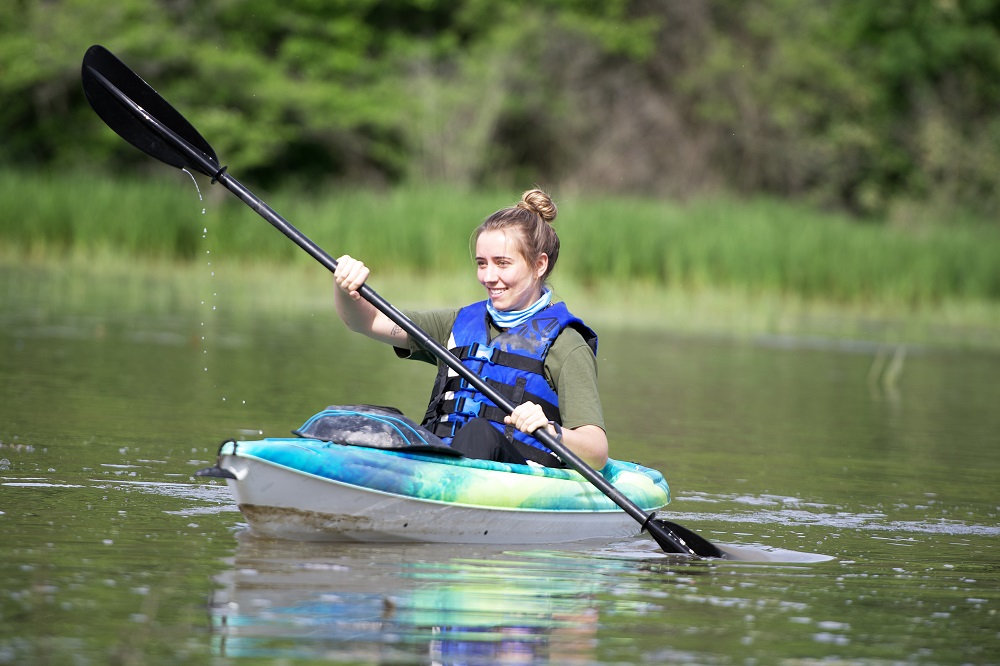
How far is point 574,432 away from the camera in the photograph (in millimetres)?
5055

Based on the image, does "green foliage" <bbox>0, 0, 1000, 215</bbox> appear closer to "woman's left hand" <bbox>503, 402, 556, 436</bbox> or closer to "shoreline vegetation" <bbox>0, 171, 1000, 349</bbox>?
"shoreline vegetation" <bbox>0, 171, 1000, 349</bbox>

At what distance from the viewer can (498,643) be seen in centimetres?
358

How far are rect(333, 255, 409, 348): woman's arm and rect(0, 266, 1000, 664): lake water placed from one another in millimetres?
791

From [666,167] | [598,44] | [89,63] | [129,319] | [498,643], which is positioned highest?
[598,44]

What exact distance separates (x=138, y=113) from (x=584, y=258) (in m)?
11.3

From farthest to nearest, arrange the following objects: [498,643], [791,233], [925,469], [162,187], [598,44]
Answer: [598,44], [162,187], [791,233], [925,469], [498,643]

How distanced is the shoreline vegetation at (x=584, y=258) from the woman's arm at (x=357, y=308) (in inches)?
375

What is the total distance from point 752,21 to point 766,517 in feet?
76.7

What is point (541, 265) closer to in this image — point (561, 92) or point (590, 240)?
point (590, 240)

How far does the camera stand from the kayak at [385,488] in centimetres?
452

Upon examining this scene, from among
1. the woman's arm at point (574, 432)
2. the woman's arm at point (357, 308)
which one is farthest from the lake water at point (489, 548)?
the woman's arm at point (357, 308)

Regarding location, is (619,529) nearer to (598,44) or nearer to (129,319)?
(129,319)

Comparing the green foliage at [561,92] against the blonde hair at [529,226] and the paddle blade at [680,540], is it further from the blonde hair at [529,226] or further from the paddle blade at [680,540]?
the paddle blade at [680,540]

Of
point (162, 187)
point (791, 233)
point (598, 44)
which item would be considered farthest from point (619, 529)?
point (598, 44)
